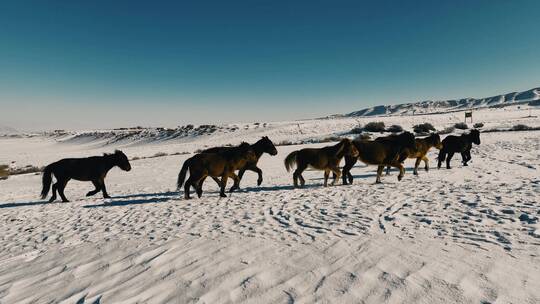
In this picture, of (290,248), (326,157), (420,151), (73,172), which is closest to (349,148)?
(326,157)

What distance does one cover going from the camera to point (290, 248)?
4922mm

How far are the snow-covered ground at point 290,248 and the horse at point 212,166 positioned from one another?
0.69m

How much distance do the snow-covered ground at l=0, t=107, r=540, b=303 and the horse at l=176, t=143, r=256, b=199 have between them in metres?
0.69

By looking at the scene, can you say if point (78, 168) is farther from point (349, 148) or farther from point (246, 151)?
point (349, 148)

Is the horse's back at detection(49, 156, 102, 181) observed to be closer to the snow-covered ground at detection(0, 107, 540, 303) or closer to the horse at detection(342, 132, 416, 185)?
the snow-covered ground at detection(0, 107, 540, 303)

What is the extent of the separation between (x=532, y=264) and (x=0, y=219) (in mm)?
12970

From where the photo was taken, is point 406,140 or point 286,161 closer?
point 286,161

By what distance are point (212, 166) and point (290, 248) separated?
608cm

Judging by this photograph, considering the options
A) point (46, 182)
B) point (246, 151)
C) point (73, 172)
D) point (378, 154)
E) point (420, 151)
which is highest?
point (246, 151)

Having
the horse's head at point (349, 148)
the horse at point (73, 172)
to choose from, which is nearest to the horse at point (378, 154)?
the horse's head at point (349, 148)

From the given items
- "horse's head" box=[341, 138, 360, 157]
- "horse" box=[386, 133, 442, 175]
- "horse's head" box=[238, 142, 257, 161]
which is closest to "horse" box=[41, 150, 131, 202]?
"horse's head" box=[238, 142, 257, 161]

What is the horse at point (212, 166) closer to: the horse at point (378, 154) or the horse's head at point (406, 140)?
the horse at point (378, 154)

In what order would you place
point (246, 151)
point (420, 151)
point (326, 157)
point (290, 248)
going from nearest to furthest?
point (290, 248)
point (246, 151)
point (326, 157)
point (420, 151)

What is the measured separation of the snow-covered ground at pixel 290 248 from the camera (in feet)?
11.5
